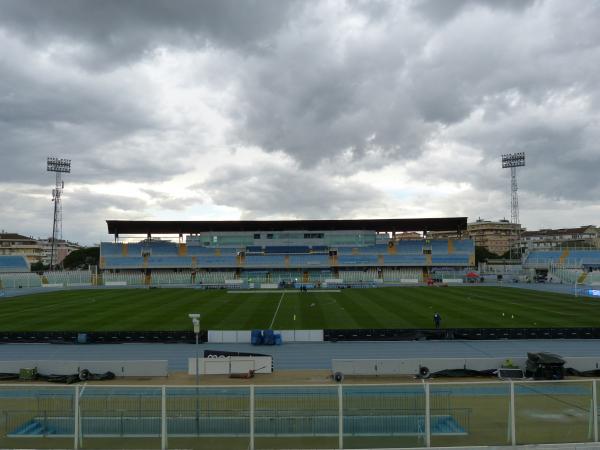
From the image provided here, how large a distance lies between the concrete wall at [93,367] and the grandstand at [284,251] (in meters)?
60.9

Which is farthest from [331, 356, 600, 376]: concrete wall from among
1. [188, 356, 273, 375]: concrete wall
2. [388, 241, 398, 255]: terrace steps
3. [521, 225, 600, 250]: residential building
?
[521, 225, 600, 250]: residential building

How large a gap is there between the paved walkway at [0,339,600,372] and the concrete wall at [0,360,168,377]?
2.78 metres

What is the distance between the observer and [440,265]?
8394 centimetres

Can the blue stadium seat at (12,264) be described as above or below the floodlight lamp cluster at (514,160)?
below

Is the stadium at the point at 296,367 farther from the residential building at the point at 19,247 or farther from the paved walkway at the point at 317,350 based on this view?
the residential building at the point at 19,247

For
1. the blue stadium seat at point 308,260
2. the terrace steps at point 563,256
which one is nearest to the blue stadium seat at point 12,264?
the blue stadium seat at point 308,260

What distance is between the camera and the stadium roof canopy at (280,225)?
8656cm

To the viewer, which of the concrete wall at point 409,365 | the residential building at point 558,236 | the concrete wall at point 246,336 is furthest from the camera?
the residential building at point 558,236

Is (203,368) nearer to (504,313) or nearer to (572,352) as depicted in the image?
(572,352)

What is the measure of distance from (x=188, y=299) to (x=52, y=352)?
79.7 ft

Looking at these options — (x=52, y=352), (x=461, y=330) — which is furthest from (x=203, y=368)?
(x=461, y=330)

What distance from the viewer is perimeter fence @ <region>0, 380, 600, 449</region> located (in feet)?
31.0

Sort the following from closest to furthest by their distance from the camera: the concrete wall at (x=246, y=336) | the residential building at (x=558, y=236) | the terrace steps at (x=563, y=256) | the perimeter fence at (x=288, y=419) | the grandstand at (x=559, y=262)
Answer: the perimeter fence at (x=288, y=419), the concrete wall at (x=246, y=336), the grandstand at (x=559, y=262), the terrace steps at (x=563, y=256), the residential building at (x=558, y=236)

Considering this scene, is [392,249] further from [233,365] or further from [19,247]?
[19,247]
